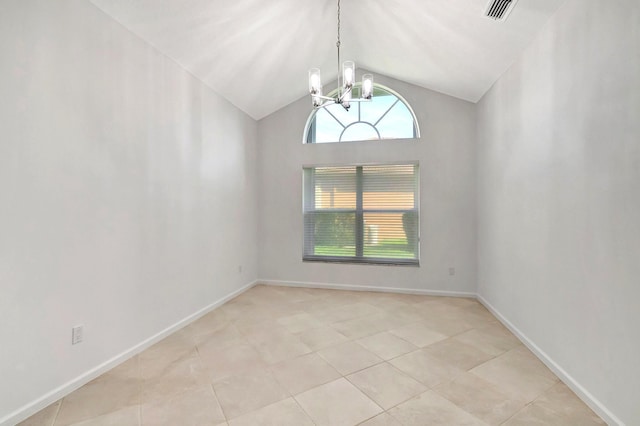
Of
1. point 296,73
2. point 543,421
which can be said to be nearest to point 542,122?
point 543,421

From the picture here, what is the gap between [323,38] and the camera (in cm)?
352

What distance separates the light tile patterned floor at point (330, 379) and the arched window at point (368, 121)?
271 centimetres

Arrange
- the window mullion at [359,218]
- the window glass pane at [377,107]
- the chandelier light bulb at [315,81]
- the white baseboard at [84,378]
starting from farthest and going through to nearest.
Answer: the window mullion at [359,218] < the window glass pane at [377,107] < the chandelier light bulb at [315,81] < the white baseboard at [84,378]

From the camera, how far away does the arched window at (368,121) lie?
4469 millimetres

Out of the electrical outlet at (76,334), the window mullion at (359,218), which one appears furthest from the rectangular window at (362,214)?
the electrical outlet at (76,334)

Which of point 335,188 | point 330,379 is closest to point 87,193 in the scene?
point 330,379

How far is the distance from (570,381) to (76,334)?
3.42m

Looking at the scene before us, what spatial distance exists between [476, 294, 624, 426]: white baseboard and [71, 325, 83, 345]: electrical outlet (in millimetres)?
3356

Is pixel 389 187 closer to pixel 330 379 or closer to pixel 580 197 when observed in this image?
pixel 580 197

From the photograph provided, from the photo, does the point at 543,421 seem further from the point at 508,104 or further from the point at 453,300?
the point at 508,104

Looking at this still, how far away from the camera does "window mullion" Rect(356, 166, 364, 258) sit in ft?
15.4

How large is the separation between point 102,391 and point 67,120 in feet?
6.07

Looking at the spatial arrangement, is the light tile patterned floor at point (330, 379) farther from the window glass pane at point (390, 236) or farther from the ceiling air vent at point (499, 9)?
the ceiling air vent at point (499, 9)

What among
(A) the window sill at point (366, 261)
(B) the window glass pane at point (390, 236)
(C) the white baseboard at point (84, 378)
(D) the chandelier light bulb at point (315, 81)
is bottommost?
(C) the white baseboard at point (84, 378)
